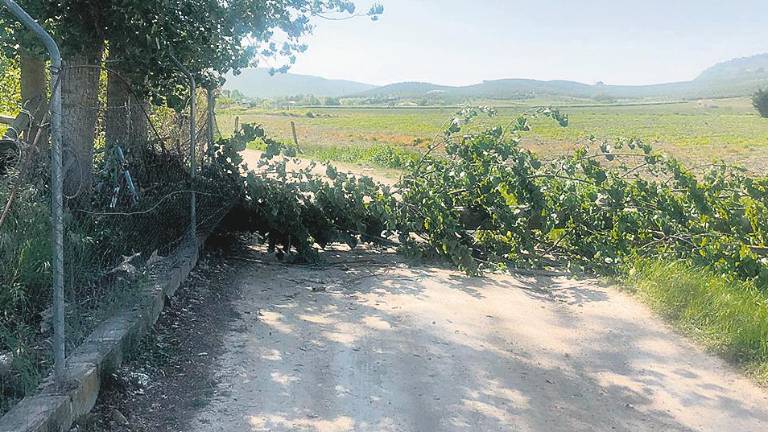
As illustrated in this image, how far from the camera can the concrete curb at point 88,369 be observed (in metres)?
3.40

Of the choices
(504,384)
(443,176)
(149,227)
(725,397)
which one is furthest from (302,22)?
(725,397)

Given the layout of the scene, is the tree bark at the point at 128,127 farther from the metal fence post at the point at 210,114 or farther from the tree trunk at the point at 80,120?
the metal fence post at the point at 210,114

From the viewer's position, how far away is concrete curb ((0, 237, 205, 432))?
3400 millimetres

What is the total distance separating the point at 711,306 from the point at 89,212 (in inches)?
204

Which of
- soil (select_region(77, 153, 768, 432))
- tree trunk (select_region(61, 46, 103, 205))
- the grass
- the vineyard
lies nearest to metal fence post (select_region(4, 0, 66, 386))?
the vineyard

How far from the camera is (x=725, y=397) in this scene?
4816 millimetres

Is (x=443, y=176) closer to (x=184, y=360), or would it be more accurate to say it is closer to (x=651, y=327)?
(x=651, y=327)

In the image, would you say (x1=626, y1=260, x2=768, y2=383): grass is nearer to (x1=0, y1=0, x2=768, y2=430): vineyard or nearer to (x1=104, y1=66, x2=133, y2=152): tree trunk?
(x1=0, y1=0, x2=768, y2=430): vineyard

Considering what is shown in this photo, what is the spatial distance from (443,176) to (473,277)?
5.19 ft

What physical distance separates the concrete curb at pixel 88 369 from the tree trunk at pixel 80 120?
38.9 inches

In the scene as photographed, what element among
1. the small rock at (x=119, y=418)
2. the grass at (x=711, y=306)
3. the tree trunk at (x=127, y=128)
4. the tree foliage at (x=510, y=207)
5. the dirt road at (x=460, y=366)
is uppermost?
the tree trunk at (x=127, y=128)

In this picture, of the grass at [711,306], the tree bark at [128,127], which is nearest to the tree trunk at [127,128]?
the tree bark at [128,127]

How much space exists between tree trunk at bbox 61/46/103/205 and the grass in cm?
514

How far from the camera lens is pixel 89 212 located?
511cm
